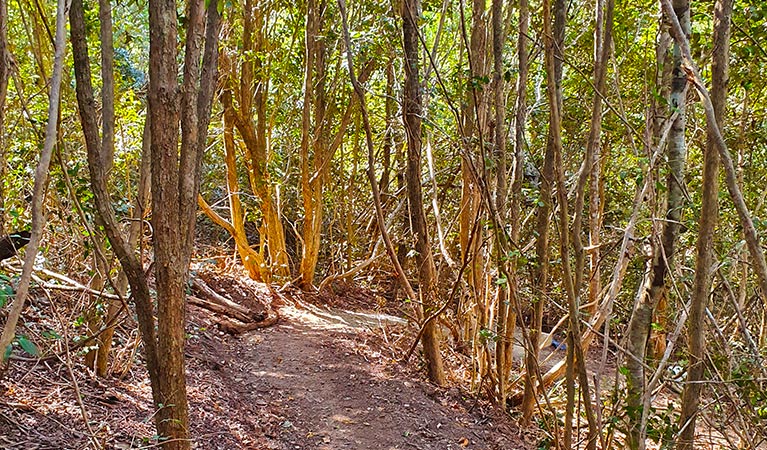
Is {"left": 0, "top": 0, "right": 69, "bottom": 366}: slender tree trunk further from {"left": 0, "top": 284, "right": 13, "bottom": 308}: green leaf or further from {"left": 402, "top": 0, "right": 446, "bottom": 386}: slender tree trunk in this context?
{"left": 402, "top": 0, "right": 446, "bottom": 386}: slender tree trunk

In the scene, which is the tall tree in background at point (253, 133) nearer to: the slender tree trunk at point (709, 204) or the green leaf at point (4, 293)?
the green leaf at point (4, 293)

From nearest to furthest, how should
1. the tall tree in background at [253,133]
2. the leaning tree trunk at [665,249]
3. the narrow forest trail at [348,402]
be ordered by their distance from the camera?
the leaning tree trunk at [665,249] < the narrow forest trail at [348,402] < the tall tree in background at [253,133]

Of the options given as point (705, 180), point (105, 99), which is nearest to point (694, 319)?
point (705, 180)

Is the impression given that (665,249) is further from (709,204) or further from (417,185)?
(417,185)

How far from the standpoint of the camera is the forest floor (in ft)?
11.6

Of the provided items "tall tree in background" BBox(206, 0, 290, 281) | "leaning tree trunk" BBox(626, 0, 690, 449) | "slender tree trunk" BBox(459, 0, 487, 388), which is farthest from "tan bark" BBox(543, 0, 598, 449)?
"tall tree in background" BBox(206, 0, 290, 281)

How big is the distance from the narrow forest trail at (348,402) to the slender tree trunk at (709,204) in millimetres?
2767

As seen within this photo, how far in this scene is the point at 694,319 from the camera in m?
2.58

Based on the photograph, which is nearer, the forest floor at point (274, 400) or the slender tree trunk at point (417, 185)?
the forest floor at point (274, 400)

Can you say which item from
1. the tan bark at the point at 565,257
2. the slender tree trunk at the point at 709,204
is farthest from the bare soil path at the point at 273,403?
the slender tree trunk at the point at 709,204

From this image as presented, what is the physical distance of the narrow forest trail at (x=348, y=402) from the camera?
196 inches

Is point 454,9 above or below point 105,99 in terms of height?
above

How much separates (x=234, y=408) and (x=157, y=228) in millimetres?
2903

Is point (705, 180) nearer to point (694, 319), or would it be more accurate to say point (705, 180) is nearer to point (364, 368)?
point (694, 319)
